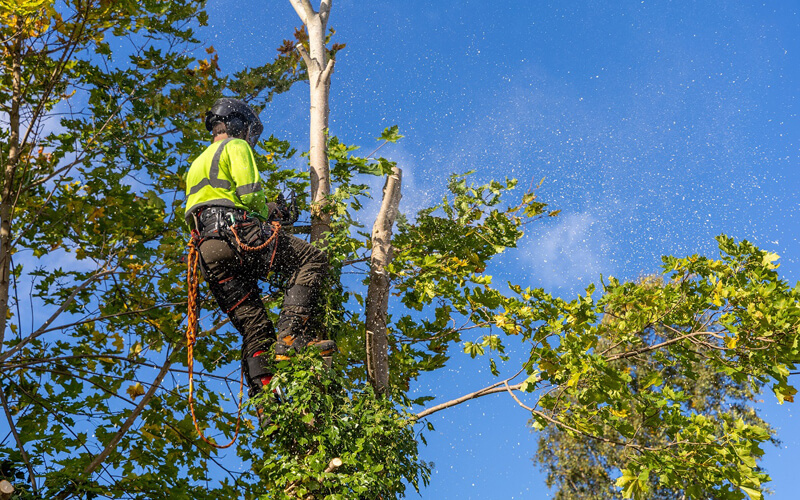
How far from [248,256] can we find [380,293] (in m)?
1.32

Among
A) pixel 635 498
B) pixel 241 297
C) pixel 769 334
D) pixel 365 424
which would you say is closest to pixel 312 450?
pixel 365 424

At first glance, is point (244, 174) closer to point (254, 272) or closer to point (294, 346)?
point (254, 272)


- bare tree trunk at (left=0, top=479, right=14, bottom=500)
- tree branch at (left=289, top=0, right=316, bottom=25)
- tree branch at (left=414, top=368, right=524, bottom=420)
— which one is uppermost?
tree branch at (left=289, top=0, right=316, bottom=25)

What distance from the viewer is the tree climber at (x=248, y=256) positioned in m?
5.84

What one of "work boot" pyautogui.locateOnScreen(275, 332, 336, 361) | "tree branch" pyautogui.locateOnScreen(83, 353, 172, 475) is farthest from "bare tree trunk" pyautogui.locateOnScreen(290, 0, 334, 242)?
"tree branch" pyautogui.locateOnScreen(83, 353, 172, 475)

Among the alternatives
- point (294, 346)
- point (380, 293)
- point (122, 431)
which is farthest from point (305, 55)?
point (122, 431)

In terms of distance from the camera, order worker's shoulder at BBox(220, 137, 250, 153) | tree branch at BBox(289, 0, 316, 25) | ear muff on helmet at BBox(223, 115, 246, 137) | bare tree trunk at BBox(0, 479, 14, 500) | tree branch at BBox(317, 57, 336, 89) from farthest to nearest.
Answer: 1. tree branch at BBox(289, 0, 316, 25)
2. tree branch at BBox(317, 57, 336, 89)
3. ear muff on helmet at BBox(223, 115, 246, 137)
4. worker's shoulder at BBox(220, 137, 250, 153)
5. bare tree trunk at BBox(0, 479, 14, 500)

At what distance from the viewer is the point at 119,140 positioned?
8422mm

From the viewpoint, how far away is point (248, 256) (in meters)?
5.89

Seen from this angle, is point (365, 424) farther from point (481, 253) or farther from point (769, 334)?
point (769, 334)

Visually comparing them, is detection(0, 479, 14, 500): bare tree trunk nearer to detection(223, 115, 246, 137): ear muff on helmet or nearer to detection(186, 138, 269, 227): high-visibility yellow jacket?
detection(186, 138, 269, 227): high-visibility yellow jacket

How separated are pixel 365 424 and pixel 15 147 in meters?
5.79

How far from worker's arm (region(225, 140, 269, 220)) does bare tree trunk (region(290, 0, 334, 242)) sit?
910 millimetres

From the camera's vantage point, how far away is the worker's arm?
5.86 meters
